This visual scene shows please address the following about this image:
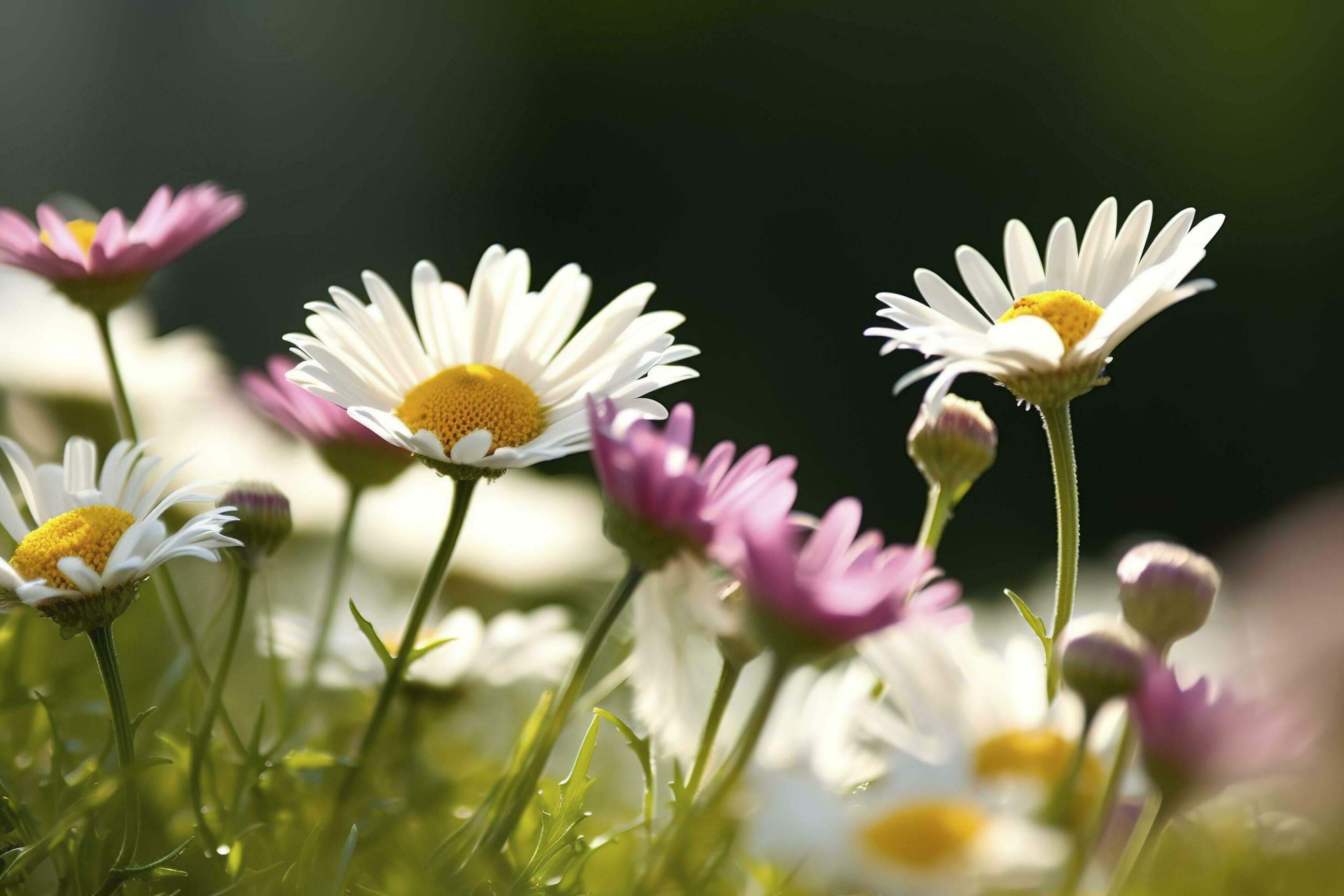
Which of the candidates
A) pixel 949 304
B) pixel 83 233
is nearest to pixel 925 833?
pixel 949 304

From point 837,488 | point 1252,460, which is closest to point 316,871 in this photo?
point 837,488

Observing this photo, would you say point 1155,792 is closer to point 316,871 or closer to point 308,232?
point 316,871

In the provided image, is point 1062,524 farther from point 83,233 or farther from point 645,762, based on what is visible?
point 83,233

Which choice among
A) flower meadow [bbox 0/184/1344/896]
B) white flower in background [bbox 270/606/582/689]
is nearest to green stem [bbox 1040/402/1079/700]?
flower meadow [bbox 0/184/1344/896]

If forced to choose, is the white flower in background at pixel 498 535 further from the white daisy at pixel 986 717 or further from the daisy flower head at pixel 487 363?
the white daisy at pixel 986 717

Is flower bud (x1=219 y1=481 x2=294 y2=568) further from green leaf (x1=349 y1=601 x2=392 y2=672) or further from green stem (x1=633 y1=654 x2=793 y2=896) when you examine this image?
green stem (x1=633 y1=654 x2=793 y2=896)

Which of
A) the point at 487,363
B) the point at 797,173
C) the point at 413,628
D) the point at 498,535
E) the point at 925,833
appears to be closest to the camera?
the point at 925,833
